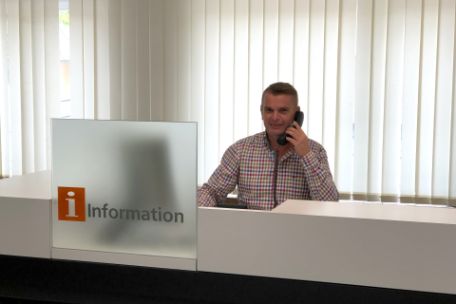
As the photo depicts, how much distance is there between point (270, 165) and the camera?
2.56 metres

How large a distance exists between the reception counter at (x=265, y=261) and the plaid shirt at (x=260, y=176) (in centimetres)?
83

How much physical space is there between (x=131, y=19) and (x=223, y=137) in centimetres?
92

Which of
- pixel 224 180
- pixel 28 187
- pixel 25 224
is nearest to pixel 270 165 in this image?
pixel 224 180

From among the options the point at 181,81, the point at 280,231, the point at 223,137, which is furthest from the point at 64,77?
the point at 280,231

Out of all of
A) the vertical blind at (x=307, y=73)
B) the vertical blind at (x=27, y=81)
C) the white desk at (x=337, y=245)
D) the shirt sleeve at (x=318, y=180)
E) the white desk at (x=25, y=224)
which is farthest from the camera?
the vertical blind at (x=27, y=81)

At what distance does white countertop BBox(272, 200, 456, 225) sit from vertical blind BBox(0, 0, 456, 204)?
82.4 inches

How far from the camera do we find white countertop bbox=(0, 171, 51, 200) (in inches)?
68.1

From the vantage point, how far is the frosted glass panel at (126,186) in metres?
1.56

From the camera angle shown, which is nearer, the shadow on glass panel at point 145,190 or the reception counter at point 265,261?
the reception counter at point 265,261

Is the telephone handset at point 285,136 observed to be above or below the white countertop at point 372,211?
above

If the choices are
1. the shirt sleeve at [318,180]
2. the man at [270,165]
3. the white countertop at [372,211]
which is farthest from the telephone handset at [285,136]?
the white countertop at [372,211]

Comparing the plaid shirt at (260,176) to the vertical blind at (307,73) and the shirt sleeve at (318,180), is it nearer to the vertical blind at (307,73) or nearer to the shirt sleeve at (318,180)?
the shirt sleeve at (318,180)

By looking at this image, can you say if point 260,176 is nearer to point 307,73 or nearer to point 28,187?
point 28,187

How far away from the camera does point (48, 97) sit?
4219 millimetres
